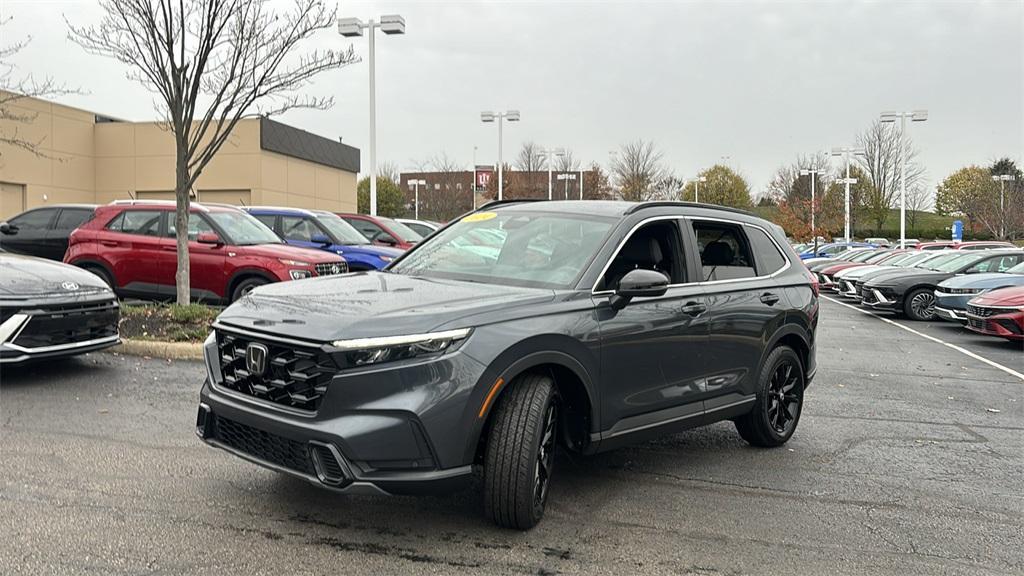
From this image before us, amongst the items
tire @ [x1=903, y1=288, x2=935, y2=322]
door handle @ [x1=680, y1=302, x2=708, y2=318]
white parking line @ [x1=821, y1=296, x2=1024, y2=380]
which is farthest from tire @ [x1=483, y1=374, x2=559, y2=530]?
tire @ [x1=903, y1=288, x2=935, y2=322]

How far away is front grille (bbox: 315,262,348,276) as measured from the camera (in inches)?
410

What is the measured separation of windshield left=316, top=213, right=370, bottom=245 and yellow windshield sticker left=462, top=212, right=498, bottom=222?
8468 mm

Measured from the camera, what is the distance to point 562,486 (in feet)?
15.5

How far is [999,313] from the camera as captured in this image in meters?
12.2

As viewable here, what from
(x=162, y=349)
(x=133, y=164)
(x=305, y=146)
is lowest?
(x=162, y=349)

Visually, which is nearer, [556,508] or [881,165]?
[556,508]

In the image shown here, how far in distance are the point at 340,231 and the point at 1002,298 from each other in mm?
10815

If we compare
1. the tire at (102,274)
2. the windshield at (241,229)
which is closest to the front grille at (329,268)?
the windshield at (241,229)

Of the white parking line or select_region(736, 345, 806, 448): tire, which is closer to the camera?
select_region(736, 345, 806, 448): tire

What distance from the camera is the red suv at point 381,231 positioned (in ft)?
50.5

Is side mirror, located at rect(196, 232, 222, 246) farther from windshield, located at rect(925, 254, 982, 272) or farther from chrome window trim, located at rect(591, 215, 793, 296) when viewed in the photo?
windshield, located at rect(925, 254, 982, 272)

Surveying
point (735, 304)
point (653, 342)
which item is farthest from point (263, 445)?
point (735, 304)

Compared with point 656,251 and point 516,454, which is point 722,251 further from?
point 516,454

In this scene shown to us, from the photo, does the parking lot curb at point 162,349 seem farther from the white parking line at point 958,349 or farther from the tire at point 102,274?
the white parking line at point 958,349
